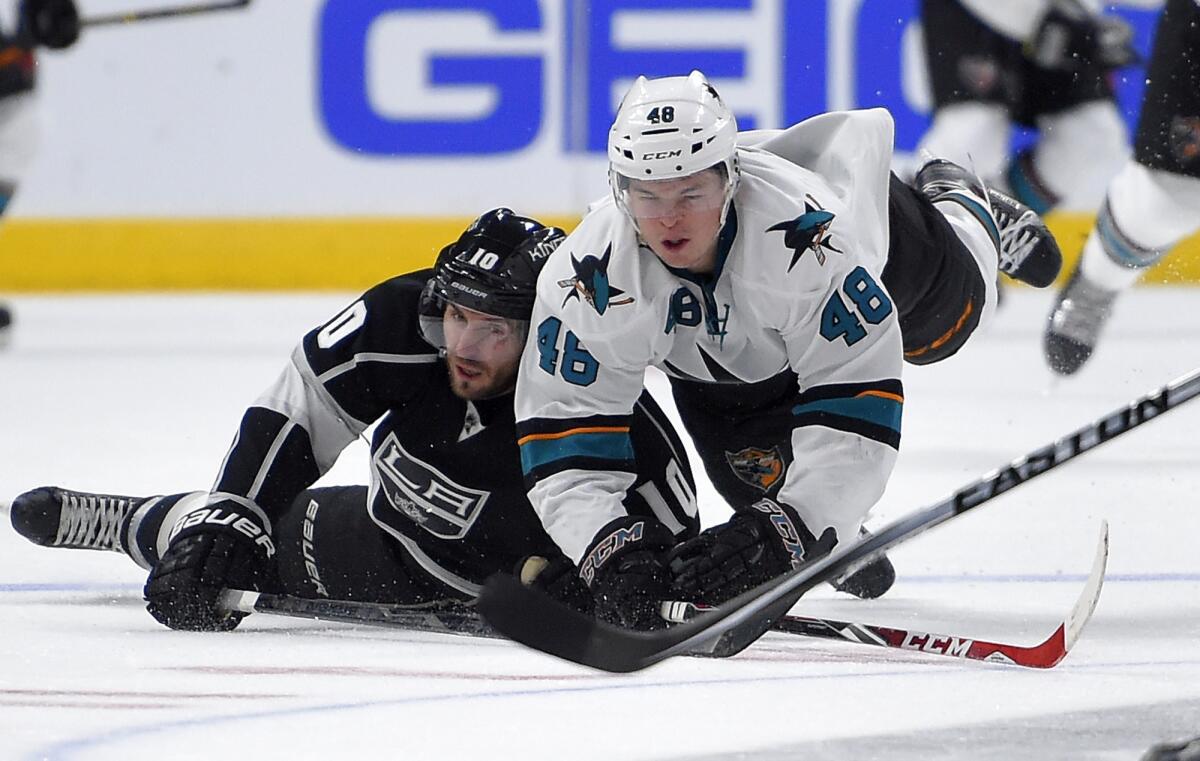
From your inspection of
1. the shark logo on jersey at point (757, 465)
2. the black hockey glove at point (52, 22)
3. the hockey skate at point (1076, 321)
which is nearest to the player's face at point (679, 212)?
the shark logo on jersey at point (757, 465)

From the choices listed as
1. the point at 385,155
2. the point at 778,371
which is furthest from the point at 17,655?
the point at 385,155

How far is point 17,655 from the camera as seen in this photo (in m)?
2.40

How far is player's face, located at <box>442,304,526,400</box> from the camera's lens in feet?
8.50

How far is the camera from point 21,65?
6180 millimetres

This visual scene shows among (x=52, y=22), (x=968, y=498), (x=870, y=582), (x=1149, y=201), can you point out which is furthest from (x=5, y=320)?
(x=968, y=498)

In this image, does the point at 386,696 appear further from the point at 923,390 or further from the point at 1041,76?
the point at 1041,76

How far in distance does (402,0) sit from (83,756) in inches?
197

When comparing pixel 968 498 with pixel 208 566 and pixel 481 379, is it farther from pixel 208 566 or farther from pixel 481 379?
pixel 208 566

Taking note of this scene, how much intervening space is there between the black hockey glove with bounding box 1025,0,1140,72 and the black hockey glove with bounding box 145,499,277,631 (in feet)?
10.3

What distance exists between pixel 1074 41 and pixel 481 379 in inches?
124

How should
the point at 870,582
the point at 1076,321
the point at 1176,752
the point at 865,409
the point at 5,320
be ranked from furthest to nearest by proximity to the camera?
the point at 5,320 < the point at 1076,321 < the point at 870,582 < the point at 865,409 < the point at 1176,752

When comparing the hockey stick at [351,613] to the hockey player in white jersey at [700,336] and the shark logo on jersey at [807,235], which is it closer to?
the hockey player in white jersey at [700,336]

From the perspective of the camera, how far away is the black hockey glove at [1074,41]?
5.29 m

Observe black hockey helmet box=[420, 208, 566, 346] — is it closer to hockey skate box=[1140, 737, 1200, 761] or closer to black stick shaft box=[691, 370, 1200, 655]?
black stick shaft box=[691, 370, 1200, 655]
